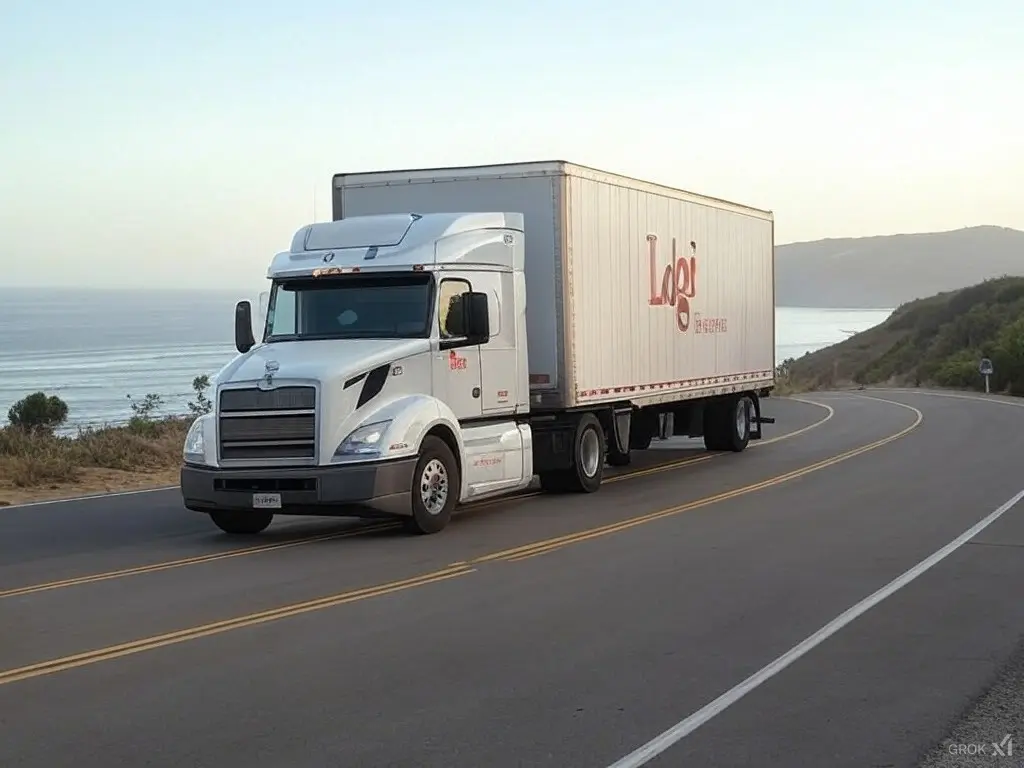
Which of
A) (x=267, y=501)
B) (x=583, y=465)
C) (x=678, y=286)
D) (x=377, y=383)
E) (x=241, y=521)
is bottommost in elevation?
(x=241, y=521)

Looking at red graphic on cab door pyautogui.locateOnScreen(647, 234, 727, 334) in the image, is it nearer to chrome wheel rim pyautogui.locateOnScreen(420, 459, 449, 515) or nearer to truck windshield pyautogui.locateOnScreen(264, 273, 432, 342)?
truck windshield pyautogui.locateOnScreen(264, 273, 432, 342)

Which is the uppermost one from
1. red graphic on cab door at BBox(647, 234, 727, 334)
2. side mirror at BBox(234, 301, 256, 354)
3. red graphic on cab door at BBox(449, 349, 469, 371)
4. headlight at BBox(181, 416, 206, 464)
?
red graphic on cab door at BBox(647, 234, 727, 334)

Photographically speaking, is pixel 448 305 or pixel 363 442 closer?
pixel 363 442

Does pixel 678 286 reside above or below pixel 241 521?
above

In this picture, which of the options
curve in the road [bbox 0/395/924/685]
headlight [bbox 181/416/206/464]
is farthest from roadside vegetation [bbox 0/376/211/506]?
curve in the road [bbox 0/395/924/685]

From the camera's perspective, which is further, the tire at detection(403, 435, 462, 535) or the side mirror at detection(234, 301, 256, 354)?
the side mirror at detection(234, 301, 256, 354)

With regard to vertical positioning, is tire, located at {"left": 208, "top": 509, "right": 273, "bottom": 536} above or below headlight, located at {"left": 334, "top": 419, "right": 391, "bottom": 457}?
below

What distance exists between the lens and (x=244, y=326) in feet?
50.1

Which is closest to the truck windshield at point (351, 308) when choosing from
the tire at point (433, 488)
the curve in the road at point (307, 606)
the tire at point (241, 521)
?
the tire at point (433, 488)

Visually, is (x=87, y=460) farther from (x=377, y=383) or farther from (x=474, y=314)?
(x=377, y=383)

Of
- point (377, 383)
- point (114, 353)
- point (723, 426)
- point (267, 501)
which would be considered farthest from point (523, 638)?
point (114, 353)

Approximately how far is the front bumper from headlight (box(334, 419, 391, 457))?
15 cm

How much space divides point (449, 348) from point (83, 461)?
9003 millimetres

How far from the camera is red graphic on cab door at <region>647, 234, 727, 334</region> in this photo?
776 inches
